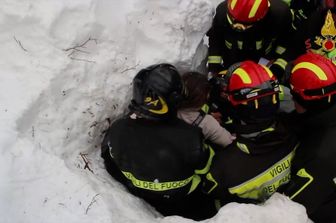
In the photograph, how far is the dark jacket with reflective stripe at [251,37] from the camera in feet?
14.1

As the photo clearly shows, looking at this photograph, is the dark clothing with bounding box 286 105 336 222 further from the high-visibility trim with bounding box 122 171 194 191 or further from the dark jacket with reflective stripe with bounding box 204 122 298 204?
the high-visibility trim with bounding box 122 171 194 191

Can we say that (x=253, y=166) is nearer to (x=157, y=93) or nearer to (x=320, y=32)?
(x=157, y=93)

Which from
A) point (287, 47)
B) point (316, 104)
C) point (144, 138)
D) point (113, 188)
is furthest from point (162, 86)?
point (287, 47)

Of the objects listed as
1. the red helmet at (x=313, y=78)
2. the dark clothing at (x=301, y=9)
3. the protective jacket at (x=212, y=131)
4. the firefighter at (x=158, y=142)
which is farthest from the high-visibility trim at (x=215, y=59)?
the firefighter at (x=158, y=142)

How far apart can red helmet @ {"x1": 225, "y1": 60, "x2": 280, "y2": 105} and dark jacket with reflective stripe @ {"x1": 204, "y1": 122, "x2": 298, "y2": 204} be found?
10.3 inches

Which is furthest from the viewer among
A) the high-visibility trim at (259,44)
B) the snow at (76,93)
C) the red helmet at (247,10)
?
the high-visibility trim at (259,44)

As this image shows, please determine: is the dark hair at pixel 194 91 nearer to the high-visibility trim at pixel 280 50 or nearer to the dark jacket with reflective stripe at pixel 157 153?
the dark jacket with reflective stripe at pixel 157 153

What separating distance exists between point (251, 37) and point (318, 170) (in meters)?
1.67

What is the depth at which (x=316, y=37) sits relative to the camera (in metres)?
4.69

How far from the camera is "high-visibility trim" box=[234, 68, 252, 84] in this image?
10.6 ft

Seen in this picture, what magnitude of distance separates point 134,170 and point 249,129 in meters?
0.88

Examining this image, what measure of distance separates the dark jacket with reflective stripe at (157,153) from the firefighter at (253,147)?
0.65ft

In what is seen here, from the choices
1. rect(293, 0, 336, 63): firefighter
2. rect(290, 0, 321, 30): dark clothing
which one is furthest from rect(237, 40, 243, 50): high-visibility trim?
rect(290, 0, 321, 30): dark clothing

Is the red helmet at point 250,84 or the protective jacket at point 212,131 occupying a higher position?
the red helmet at point 250,84
